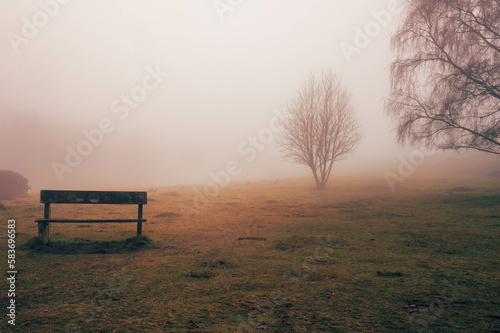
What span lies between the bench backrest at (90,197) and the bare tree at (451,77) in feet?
46.5

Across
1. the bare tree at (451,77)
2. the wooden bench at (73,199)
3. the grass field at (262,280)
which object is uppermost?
the bare tree at (451,77)

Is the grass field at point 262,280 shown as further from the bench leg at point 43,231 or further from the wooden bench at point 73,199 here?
the wooden bench at point 73,199

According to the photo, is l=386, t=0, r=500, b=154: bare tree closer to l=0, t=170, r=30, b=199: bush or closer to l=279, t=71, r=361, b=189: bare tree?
l=279, t=71, r=361, b=189: bare tree

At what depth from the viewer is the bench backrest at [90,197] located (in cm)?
639

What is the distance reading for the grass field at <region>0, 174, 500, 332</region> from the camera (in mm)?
3271

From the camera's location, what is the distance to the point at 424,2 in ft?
47.7

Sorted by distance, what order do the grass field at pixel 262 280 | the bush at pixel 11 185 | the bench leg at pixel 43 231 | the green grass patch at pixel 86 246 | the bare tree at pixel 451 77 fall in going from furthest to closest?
the bush at pixel 11 185, the bare tree at pixel 451 77, the bench leg at pixel 43 231, the green grass patch at pixel 86 246, the grass field at pixel 262 280

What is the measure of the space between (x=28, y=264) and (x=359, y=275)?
620 cm

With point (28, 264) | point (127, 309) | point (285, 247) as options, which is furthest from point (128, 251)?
point (285, 247)

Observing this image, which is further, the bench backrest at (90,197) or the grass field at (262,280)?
the bench backrest at (90,197)

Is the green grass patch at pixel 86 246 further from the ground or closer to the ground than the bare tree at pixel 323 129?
closer to the ground

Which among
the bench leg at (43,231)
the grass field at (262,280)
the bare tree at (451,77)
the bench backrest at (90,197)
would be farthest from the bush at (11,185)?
the bare tree at (451,77)

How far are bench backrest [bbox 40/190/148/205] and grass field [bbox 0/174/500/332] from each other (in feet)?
3.52

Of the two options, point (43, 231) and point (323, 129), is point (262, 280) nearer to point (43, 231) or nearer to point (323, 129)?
point (43, 231)
